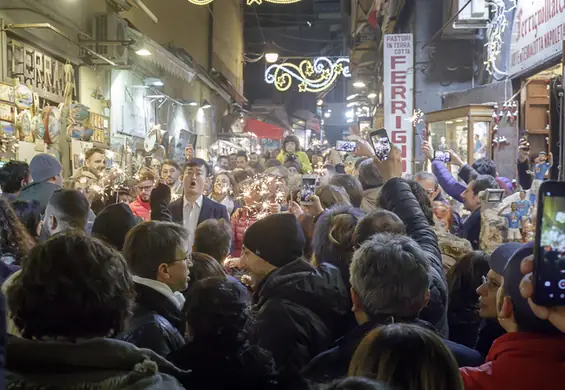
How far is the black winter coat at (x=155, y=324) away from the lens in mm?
2879

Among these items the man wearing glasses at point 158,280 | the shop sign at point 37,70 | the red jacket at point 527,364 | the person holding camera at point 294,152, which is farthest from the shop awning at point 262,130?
the red jacket at point 527,364

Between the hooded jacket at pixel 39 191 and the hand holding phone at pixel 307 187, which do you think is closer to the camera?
the hand holding phone at pixel 307 187

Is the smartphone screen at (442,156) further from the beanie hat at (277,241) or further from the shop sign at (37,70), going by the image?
the shop sign at (37,70)

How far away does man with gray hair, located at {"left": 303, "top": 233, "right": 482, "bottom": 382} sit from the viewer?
8.86 ft

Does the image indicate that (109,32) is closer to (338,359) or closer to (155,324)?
(155,324)

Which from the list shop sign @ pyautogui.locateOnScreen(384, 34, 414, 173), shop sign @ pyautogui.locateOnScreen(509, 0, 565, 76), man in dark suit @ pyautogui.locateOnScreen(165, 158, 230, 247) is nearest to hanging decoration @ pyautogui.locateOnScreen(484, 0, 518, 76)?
shop sign @ pyautogui.locateOnScreen(509, 0, 565, 76)

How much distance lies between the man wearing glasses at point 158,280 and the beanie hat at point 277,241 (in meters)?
0.42

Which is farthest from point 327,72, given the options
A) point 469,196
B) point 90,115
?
point 469,196

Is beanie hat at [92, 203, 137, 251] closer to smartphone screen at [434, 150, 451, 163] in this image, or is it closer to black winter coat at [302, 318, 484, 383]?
black winter coat at [302, 318, 484, 383]

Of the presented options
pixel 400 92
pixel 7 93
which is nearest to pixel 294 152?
pixel 400 92

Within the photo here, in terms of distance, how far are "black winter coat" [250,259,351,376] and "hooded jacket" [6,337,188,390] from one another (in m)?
1.01

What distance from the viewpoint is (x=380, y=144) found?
4.95 metres

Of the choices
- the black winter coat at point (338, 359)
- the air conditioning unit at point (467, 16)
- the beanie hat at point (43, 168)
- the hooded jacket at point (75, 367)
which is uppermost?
the air conditioning unit at point (467, 16)

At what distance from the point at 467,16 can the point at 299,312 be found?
11854 millimetres
